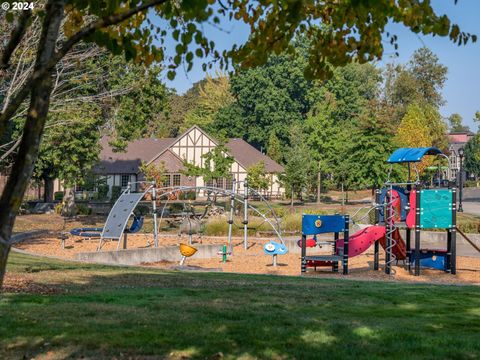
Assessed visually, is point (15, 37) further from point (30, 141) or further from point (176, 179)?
point (176, 179)

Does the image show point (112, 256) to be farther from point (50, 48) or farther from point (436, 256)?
point (50, 48)

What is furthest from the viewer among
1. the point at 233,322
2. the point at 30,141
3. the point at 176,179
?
the point at 176,179

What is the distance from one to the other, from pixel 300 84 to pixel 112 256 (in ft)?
260

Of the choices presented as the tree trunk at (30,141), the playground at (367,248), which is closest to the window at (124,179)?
the playground at (367,248)

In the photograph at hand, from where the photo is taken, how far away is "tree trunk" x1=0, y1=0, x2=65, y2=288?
462cm

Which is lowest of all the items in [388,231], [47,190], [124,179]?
[388,231]

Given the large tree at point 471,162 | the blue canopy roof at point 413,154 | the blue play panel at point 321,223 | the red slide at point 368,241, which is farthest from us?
the large tree at point 471,162

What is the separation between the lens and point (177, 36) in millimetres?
6082

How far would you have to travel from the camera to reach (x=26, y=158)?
4.70m

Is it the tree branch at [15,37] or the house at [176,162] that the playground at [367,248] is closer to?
the tree branch at [15,37]

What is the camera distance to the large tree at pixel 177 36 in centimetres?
474

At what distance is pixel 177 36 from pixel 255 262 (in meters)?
16.9

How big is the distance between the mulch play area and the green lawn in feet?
21.7

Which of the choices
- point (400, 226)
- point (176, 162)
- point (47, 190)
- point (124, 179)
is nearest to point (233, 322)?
point (400, 226)
